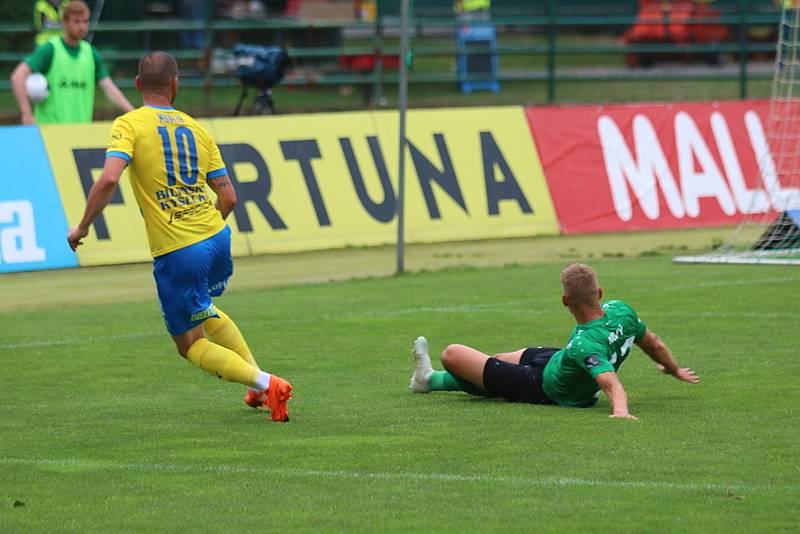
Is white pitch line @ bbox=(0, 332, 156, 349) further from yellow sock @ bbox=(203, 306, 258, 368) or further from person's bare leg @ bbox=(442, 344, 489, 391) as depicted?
person's bare leg @ bbox=(442, 344, 489, 391)

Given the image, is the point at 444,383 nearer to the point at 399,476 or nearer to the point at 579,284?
the point at 579,284

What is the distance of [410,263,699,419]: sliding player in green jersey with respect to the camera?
27.5 feet

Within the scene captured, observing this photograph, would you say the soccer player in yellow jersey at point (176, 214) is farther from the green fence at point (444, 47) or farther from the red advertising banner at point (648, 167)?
the green fence at point (444, 47)

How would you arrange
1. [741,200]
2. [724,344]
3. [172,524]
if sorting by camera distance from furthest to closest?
[741,200] < [724,344] < [172,524]

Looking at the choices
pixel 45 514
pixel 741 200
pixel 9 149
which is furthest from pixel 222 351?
pixel 741 200

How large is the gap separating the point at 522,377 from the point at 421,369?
67 cm

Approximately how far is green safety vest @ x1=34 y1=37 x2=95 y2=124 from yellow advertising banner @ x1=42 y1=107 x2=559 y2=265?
19cm

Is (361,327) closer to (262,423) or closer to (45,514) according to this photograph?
(262,423)

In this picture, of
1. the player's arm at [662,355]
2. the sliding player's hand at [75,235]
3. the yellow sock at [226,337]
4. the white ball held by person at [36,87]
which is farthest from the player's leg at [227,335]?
the white ball held by person at [36,87]

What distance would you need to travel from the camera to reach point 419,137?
62.6 feet

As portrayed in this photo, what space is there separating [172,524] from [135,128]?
281 cm

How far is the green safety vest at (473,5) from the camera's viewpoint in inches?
1215

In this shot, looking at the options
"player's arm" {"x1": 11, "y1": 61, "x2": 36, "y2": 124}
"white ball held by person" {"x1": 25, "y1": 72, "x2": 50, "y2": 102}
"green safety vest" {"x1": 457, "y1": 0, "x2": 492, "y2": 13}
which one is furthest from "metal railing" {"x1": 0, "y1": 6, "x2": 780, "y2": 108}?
"player's arm" {"x1": 11, "y1": 61, "x2": 36, "y2": 124}

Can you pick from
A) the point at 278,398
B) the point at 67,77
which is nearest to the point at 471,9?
the point at 67,77
